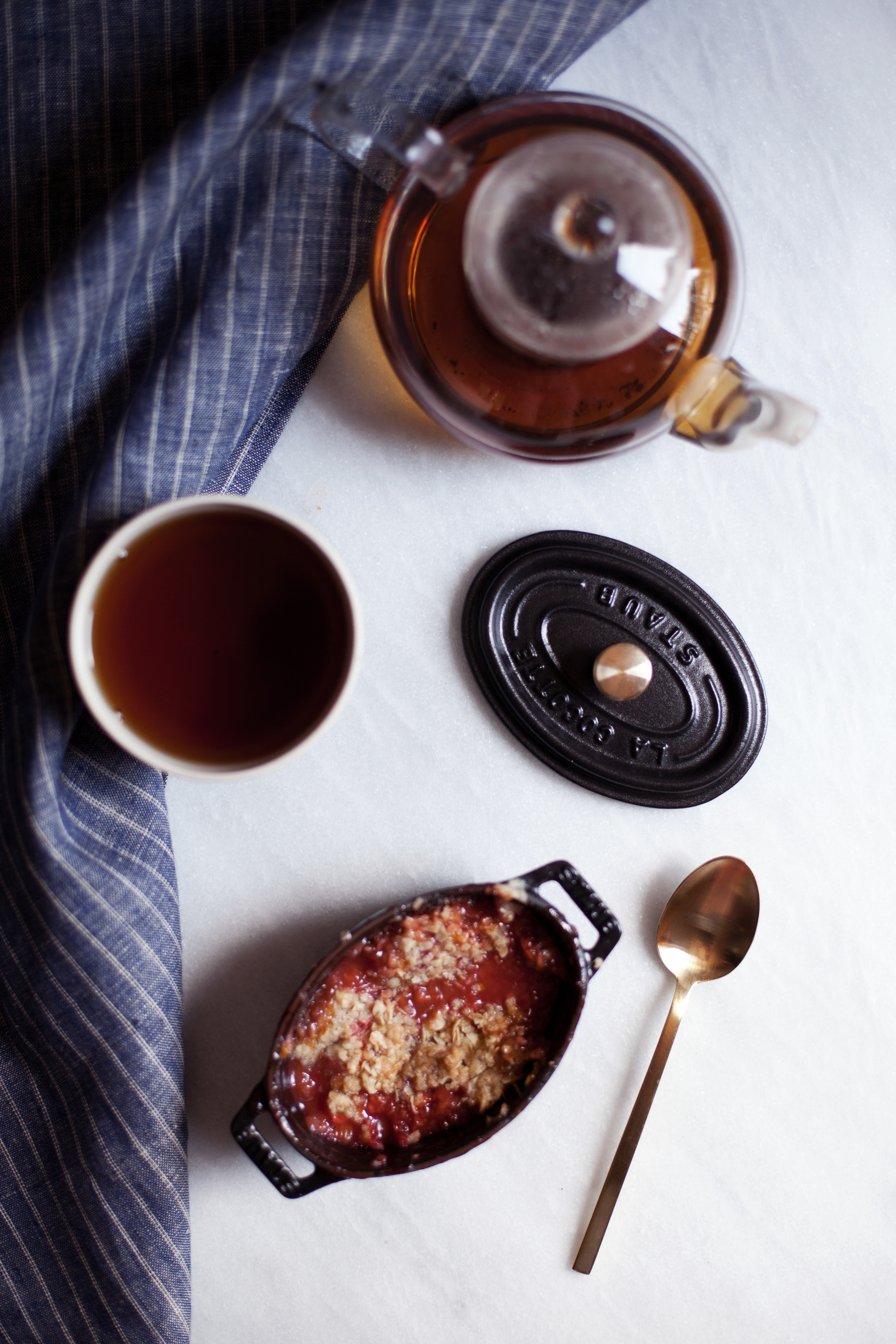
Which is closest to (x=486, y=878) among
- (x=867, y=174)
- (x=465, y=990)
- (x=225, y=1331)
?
(x=465, y=990)

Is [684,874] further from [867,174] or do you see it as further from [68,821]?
[867,174]

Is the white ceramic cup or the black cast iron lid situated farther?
the black cast iron lid

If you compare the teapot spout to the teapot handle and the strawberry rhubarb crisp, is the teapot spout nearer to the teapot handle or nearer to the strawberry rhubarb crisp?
the teapot handle

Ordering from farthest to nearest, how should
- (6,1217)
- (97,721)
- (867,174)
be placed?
(867,174), (6,1217), (97,721)

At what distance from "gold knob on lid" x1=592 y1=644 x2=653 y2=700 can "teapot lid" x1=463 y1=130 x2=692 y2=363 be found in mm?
266

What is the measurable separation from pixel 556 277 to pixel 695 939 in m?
0.60

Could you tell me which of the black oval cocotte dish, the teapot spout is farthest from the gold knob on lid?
the teapot spout

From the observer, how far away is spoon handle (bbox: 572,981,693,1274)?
2.76 feet

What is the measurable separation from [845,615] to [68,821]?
0.75m

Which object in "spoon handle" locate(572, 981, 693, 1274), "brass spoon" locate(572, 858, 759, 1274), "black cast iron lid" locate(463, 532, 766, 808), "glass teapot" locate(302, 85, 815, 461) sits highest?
"glass teapot" locate(302, 85, 815, 461)

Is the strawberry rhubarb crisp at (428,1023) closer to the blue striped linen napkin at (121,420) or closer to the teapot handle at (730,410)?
the blue striped linen napkin at (121,420)

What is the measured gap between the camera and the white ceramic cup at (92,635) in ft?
2.13

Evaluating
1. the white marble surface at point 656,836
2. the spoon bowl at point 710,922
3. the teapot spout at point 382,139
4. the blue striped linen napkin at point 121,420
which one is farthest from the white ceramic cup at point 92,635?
the spoon bowl at point 710,922

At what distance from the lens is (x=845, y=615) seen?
2.95 ft
